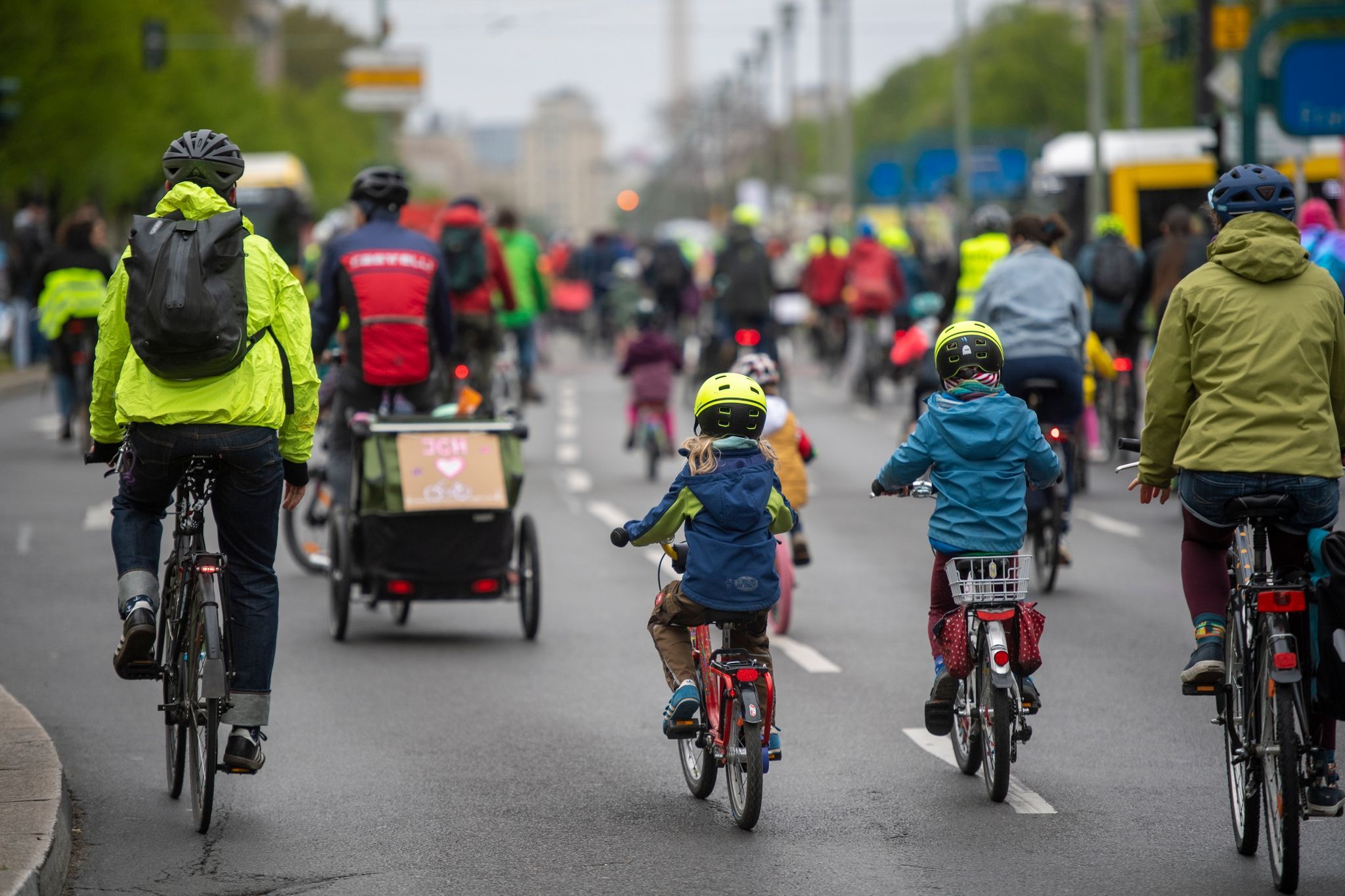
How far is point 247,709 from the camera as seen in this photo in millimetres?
6547

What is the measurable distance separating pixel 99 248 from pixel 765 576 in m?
13.0

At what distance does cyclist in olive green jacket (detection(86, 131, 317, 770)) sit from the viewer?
20.9ft

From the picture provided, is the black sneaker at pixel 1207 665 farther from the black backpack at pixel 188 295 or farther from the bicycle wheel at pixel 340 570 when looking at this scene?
the bicycle wheel at pixel 340 570

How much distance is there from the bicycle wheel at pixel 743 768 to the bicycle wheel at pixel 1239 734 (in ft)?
4.34

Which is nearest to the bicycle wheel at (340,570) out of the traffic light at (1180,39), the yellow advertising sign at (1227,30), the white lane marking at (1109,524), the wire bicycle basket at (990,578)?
the wire bicycle basket at (990,578)

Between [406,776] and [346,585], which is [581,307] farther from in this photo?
[406,776]

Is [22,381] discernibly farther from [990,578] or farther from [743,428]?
[990,578]

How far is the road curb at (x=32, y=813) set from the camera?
18.2ft

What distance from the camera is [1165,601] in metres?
11.4

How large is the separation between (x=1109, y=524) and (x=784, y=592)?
5.21 meters

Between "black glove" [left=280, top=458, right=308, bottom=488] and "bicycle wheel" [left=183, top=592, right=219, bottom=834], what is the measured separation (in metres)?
0.47

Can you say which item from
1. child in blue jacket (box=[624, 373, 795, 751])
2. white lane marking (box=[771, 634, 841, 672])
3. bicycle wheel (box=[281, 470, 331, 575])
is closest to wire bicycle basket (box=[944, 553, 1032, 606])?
child in blue jacket (box=[624, 373, 795, 751])

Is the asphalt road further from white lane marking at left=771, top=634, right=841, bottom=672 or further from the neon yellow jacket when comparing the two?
the neon yellow jacket

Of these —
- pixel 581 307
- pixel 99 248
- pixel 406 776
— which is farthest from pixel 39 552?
pixel 581 307
